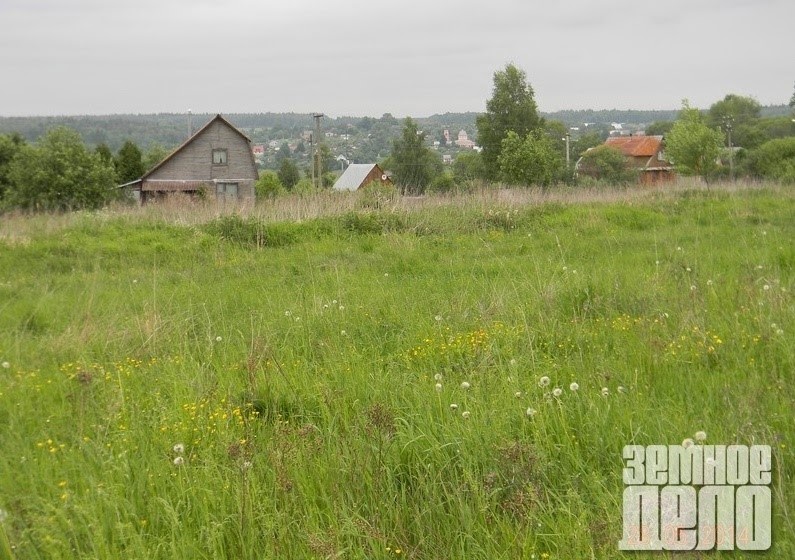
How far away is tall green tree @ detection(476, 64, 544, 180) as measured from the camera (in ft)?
148

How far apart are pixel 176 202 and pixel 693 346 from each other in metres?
15.2

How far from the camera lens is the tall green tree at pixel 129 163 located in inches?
1911

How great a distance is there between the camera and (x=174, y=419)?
3625 mm

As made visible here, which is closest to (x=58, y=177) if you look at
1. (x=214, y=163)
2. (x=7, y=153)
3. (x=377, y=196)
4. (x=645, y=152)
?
(x=7, y=153)

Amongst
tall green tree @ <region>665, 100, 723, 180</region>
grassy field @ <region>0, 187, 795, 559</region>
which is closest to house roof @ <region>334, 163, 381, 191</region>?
tall green tree @ <region>665, 100, 723, 180</region>

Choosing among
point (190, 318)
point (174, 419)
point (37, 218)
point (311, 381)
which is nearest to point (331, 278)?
point (190, 318)

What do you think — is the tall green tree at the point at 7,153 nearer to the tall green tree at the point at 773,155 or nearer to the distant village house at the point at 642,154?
the distant village house at the point at 642,154

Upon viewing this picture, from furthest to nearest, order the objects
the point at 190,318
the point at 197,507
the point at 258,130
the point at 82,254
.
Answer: the point at 258,130 → the point at 82,254 → the point at 190,318 → the point at 197,507

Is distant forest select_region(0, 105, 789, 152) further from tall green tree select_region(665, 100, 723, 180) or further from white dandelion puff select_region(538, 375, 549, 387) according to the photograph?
white dandelion puff select_region(538, 375, 549, 387)

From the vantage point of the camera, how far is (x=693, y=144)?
30.7 metres

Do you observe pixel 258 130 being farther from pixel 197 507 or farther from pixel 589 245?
pixel 197 507

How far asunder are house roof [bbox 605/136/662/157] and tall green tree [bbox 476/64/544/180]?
19026 mm

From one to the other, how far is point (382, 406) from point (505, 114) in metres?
44.2

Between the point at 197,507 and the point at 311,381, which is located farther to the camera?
the point at 311,381
